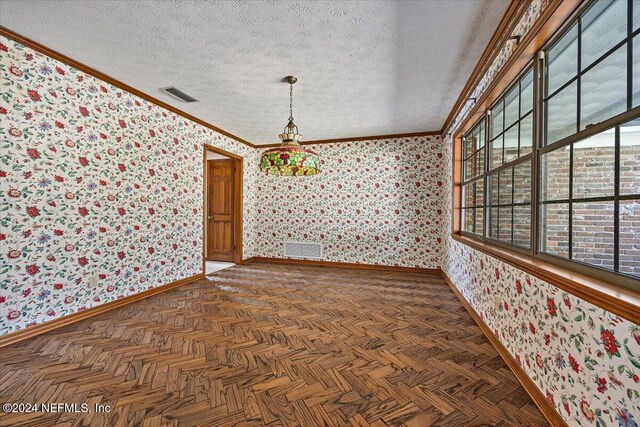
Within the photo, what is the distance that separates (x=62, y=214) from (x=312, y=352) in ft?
8.60

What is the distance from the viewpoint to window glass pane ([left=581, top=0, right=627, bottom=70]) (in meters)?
1.23

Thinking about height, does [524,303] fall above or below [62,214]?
below

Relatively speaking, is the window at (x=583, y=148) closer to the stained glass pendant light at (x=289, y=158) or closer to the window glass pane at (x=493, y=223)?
the window glass pane at (x=493, y=223)

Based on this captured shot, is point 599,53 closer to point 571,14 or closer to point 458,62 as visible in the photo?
point 571,14

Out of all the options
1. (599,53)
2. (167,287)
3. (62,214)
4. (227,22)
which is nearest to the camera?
(599,53)

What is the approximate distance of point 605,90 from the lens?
1309 mm

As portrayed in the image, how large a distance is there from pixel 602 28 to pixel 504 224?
4.85ft

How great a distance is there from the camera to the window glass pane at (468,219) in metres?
3.49

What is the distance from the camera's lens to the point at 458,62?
2.62m

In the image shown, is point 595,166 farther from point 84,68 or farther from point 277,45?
point 84,68

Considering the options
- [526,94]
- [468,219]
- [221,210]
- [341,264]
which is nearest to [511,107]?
[526,94]

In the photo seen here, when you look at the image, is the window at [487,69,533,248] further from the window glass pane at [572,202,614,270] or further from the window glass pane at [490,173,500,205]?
the window glass pane at [572,202,614,270]

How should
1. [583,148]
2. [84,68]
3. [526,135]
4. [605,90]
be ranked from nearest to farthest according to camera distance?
[605,90]
[583,148]
[526,135]
[84,68]

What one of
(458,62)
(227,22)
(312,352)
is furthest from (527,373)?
(227,22)
